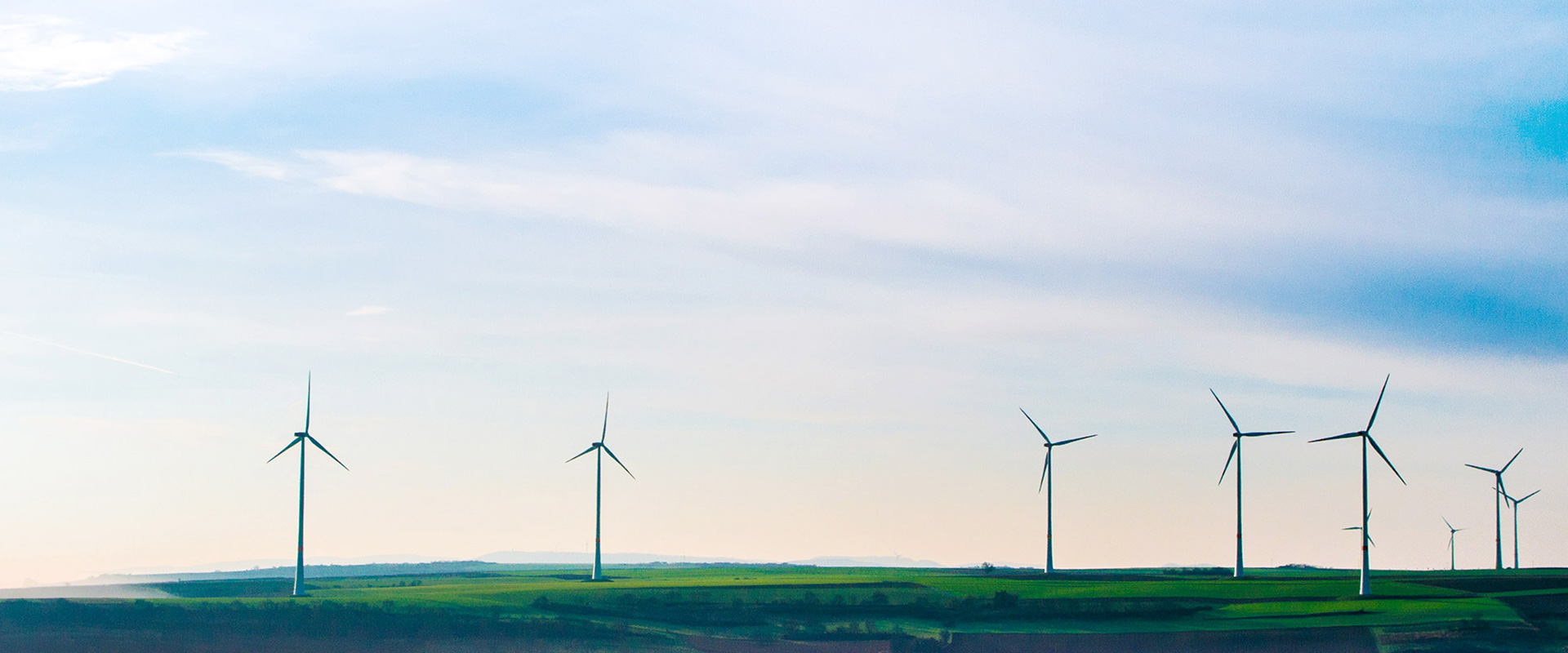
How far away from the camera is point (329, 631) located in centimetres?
10544

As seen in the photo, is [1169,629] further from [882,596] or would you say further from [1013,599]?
[882,596]

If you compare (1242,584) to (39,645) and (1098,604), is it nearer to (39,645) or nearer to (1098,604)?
(1098,604)

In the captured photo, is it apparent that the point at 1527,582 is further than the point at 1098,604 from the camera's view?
Yes

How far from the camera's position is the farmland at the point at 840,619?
10188 cm

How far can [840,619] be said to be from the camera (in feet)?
373

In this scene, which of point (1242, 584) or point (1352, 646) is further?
point (1242, 584)

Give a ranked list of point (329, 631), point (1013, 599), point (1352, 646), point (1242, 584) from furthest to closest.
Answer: point (1242, 584)
point (1013, 599)
point (329, 631)
point (1352, 646)

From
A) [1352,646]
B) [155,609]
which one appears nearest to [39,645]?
[155,609]

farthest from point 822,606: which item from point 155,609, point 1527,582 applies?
Result: point 1527,582

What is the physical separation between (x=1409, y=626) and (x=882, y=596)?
3932 centimetres

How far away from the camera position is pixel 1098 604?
117 metres

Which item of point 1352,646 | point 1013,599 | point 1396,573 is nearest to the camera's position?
point 1352,646

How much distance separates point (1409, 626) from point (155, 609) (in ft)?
280

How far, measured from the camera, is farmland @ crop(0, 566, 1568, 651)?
334ft
